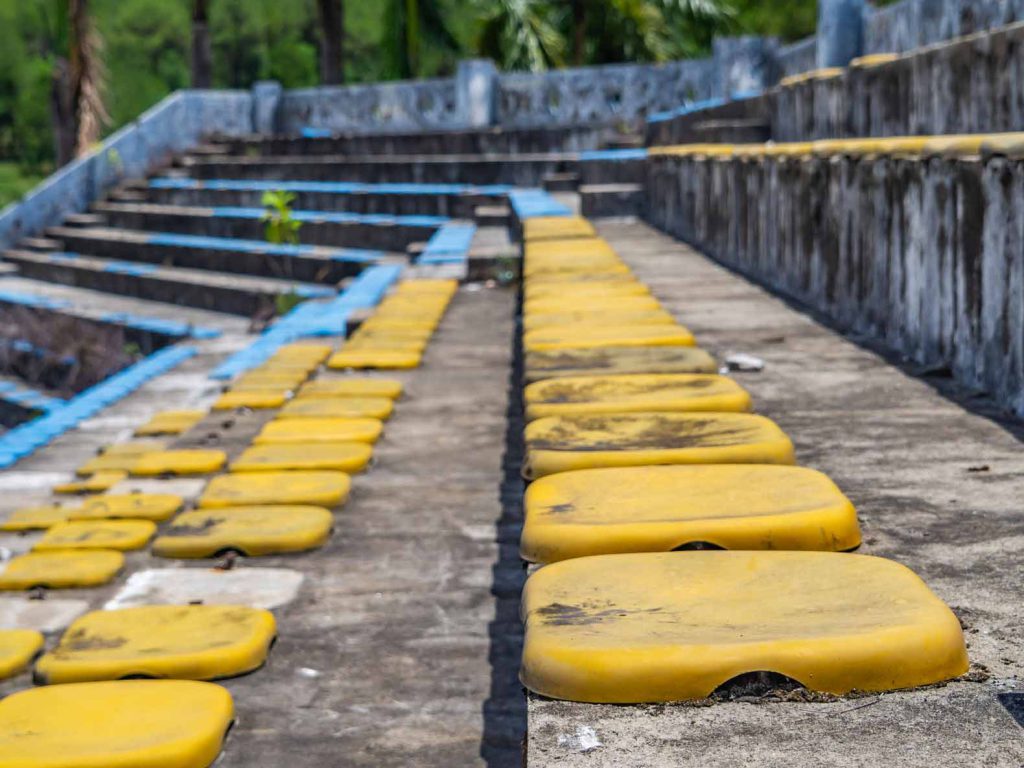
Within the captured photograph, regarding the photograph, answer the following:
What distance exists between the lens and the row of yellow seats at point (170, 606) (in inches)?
74.9

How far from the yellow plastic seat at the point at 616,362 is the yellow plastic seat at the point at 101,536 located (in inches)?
41.4

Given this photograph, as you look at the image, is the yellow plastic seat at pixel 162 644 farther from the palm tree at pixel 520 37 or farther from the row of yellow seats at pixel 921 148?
the palm tree at pixel 520 37

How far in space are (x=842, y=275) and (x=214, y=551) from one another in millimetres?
2632

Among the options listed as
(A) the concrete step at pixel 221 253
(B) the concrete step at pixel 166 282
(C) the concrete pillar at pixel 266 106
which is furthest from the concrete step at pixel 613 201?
(C) the concrete pillar at pixel 266 106

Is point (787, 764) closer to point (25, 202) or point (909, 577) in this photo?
point (909, 577)

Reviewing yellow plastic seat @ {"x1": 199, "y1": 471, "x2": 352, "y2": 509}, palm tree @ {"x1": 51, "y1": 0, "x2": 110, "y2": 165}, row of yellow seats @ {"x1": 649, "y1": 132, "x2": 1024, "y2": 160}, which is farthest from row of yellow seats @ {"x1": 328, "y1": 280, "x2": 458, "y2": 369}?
palm tree @ {"x1": 51, "y1": 0, "x2": 110, "y2": 165}

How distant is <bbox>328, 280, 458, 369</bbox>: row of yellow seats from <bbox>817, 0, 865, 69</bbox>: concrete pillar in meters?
3.88

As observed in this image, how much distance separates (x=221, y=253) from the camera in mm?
13734

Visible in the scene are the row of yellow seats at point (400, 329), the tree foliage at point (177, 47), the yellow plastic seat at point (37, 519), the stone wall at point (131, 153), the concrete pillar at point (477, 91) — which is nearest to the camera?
the yellow plastic seat at point (37, 519)

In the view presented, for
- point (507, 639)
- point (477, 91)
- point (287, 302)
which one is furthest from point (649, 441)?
point (477, 91)

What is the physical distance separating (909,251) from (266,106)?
16.4m

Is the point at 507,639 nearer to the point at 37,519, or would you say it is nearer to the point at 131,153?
the point at 37,519

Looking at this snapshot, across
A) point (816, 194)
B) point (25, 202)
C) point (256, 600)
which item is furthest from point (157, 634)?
point (25, 202)

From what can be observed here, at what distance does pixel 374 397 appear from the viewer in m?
4.33
